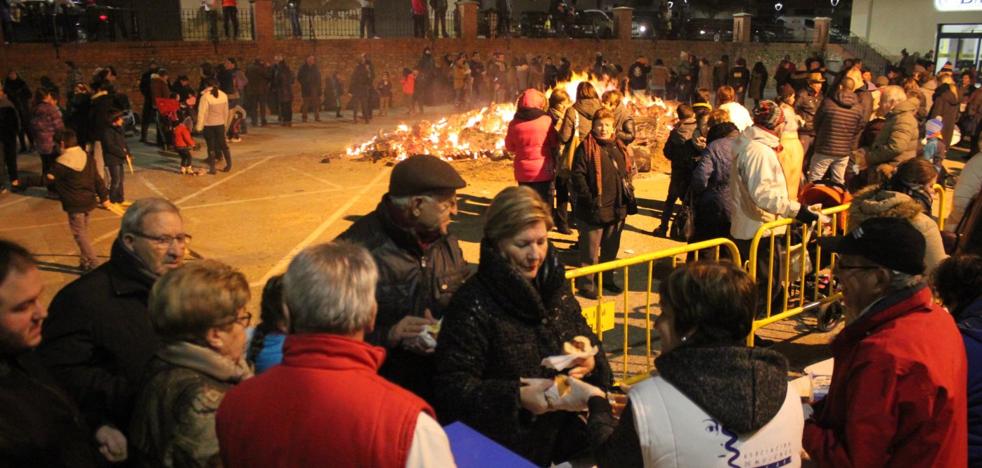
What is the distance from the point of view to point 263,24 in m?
26.7

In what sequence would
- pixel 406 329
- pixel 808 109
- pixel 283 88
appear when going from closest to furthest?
pixel 406 329 → pixel 808 109 → pixel 283 88

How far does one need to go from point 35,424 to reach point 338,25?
2950 cm

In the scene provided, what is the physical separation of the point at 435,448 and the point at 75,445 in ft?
4.04

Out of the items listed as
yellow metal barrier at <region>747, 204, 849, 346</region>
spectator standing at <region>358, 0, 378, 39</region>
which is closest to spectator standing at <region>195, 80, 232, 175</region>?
yellow metal barrier at <region>747, 204, 849, 346</region>

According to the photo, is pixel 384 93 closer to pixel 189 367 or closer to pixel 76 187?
pixel 76 187

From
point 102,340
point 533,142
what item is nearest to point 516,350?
point 102,340

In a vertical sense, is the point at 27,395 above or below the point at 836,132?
below

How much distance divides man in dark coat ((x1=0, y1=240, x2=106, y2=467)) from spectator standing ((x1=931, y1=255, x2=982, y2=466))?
331cm

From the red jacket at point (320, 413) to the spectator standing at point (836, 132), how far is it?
9.77 m

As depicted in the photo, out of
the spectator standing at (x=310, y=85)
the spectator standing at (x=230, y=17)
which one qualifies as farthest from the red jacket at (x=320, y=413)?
the spectator standing at (x=230, y=17)

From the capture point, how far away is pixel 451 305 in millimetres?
Result: 3229

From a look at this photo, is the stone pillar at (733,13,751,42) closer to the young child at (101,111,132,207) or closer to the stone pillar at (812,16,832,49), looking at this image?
the stone pillar at (812,16,832,49)

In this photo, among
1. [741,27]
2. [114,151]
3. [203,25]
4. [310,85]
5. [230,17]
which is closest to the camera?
[114,151]

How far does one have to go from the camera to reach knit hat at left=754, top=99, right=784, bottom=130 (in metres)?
6.56
